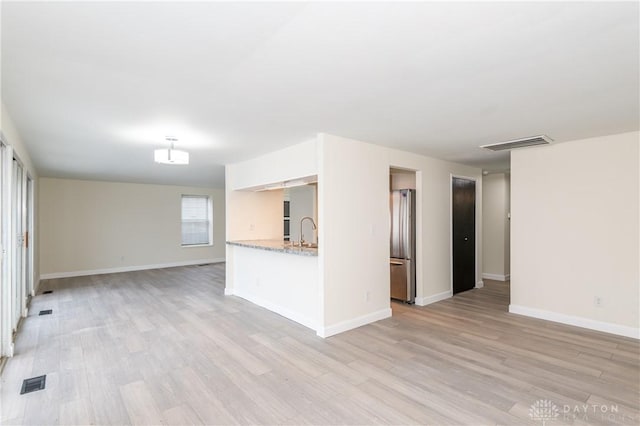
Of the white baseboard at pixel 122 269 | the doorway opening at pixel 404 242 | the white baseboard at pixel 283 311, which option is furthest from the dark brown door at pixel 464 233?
the white baseboard at pixel 122 269

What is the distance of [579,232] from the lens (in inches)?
160

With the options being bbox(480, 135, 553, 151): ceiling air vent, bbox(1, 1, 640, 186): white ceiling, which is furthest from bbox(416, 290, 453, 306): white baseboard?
bbox(1, 1, 640, 186): white ceiling

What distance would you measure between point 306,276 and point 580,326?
3.47 m

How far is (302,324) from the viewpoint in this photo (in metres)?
4.15

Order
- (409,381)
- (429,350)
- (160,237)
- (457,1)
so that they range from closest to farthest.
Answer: (457,1) < (409,381) < (429,350) < (160,237)

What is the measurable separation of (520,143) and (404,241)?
2043mm

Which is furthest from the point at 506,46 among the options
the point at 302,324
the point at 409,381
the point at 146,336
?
the point at 146,336

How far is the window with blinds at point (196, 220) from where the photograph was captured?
9.58m

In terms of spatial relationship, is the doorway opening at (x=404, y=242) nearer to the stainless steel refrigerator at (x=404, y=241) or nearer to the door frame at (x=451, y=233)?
the stainless steel refrigerator at (x=404, y=241)

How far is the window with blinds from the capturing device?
9.58 m

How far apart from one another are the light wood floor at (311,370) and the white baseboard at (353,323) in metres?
0.12

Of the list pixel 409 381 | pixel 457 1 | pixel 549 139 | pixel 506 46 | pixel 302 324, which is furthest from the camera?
pixel 302 324

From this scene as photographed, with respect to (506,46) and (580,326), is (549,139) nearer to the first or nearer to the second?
(580,326)

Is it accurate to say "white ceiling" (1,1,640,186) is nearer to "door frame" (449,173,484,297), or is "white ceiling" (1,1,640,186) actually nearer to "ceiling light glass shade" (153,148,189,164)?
"ceiling light glass shade" (153,148,189,164)
